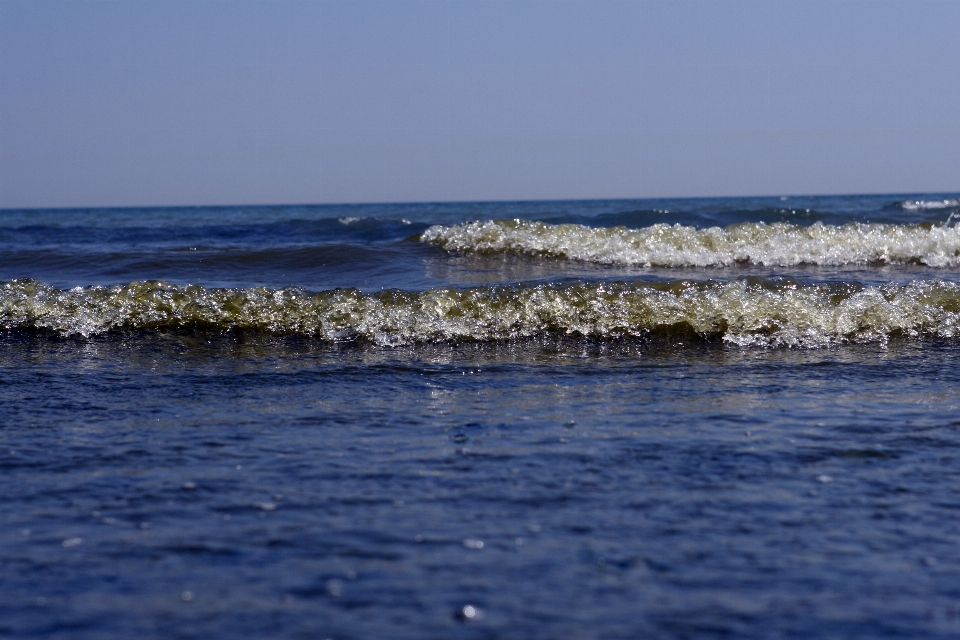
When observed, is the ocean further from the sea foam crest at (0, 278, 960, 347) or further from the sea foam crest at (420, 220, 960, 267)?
the sea foam crest at (420, 220, 960, 267)

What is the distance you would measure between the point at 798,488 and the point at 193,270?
6.97 m

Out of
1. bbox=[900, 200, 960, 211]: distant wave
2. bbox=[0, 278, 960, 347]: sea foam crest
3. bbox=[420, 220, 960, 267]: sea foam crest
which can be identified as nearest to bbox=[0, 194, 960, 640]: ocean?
bbox=[0, 278, 960, 347]: sea foam crest

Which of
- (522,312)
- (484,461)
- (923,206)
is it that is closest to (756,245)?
(522,312)

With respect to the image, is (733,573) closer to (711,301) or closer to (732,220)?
(711,301)

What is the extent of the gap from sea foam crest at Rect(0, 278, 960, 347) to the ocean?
19 millimetres

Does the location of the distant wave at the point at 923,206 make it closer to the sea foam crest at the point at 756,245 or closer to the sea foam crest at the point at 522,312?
the sea foam crest at the point at 756,245

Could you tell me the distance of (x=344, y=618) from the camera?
194 centimetres

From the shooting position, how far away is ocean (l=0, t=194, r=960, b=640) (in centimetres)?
201

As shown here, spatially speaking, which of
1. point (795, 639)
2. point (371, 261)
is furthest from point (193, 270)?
point (795, 639)

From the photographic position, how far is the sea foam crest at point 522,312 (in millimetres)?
5609

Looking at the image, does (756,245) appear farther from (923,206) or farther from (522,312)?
(923,206)

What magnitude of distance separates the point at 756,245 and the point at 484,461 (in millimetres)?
7228

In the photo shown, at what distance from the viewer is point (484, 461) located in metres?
3.01

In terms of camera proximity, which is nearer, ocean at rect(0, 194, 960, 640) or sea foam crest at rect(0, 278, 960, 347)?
ocean at rect(0, 194, 960, 640)
